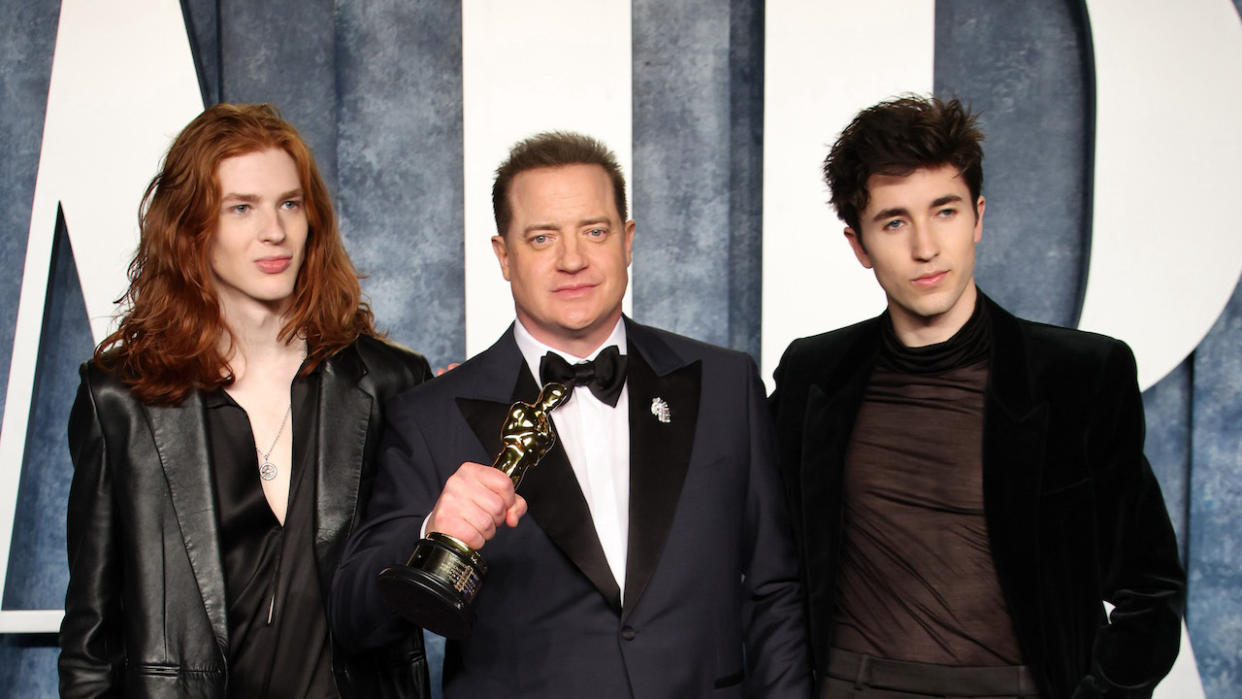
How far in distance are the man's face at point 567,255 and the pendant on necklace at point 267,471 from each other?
673mm

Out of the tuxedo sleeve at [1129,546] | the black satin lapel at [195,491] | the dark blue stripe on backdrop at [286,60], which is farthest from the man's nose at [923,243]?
the dark blue stripe on backdrop at [286,60]

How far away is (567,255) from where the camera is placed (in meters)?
2.22

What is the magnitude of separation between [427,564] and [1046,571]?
4.17ft

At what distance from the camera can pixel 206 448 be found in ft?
7.89

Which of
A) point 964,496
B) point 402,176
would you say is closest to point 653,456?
point 964,496

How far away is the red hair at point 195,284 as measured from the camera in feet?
8.05

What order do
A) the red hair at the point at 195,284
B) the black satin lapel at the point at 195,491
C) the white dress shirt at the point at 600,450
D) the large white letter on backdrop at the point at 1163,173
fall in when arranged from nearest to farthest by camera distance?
the white dress shirt at the point at 600,450 < the black satin lapel at the point at 195,491 < the red hair at the point at 195,284 < the large white letter on backdrop at the point at 1163,173

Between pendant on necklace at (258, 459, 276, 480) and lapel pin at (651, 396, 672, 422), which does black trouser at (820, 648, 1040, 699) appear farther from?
pendant on necklace at (258, 459, 276, 480)

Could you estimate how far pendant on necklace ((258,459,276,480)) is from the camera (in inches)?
97.4

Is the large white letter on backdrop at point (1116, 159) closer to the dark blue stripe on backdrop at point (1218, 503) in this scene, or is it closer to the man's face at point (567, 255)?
the dark blue stripe on backdrop at point (1218, 503)

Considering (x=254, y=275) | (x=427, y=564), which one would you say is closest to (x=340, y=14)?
(x=254, y=275)

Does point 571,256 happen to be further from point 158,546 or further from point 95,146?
point 95,146

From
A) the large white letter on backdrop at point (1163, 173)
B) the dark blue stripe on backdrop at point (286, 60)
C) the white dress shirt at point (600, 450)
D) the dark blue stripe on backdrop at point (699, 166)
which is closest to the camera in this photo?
the white dress shirt at point (600, 450)

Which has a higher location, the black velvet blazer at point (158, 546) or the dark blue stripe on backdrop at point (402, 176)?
the dark blue stripe on backdrop at point (402, 176)
